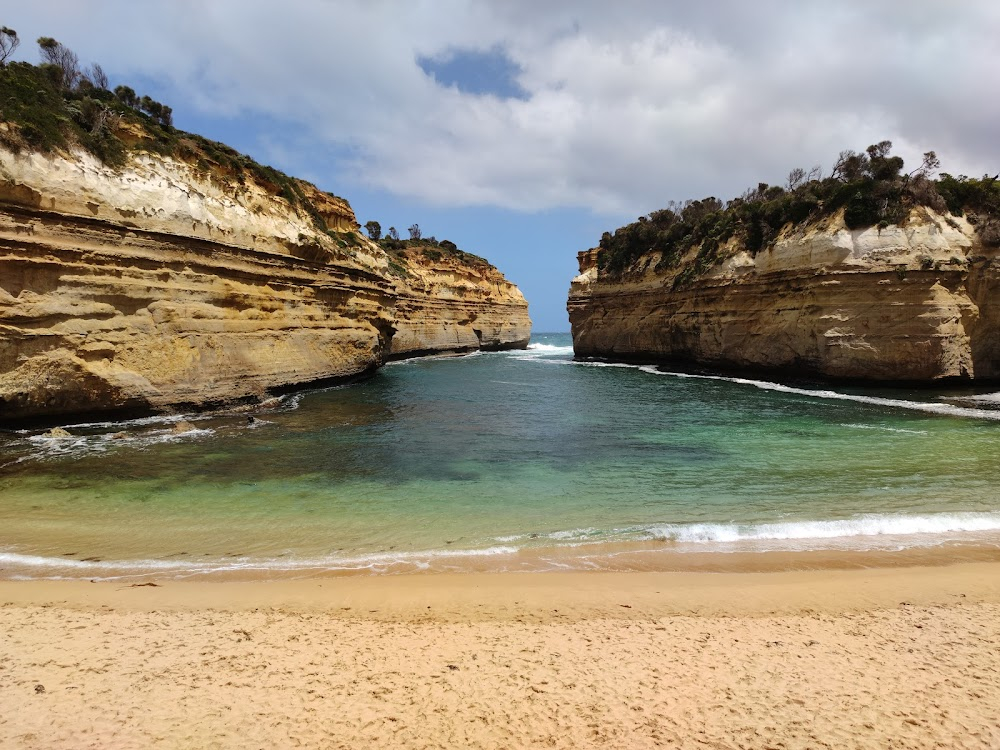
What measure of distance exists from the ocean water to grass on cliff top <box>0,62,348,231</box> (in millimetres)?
7060

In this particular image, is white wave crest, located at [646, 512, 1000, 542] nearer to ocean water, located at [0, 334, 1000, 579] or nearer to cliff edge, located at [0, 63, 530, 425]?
ocean water, located at [0, 334, 1000, 579]

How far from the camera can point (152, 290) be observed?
1358 centimetres

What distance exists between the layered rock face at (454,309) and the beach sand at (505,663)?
115ft

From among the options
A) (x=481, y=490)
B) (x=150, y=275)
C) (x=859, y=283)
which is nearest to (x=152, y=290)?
(x=150, y=275)

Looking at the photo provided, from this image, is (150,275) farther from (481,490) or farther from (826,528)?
(826,528)

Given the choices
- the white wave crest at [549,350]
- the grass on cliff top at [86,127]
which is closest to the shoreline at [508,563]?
the grass on cliff top at [86,127]

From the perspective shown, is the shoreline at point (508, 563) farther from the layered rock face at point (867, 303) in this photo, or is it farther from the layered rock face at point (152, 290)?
the layered rock face at point (867, 303)

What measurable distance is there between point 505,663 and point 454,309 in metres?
46.0

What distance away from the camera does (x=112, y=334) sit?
41.4 ft

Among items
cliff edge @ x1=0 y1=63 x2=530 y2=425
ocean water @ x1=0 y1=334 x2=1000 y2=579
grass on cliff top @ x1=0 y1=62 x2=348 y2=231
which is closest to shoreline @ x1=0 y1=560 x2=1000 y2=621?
ocean water @ x1=0 y1=334 x2=1000 y2=579

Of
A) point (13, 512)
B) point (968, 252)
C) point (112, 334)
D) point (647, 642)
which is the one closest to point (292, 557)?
point (647, 642)

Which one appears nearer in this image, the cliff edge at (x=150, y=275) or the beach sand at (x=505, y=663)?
the beach sand at (x=505, y=663)

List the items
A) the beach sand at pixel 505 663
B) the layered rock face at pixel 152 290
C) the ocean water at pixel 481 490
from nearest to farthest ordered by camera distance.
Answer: the beach sand at pixel 505 663 → the ocean water at pixel 481 490 → the layered rock face at pixel 152 290

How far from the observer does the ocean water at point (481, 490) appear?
6.07 metres
